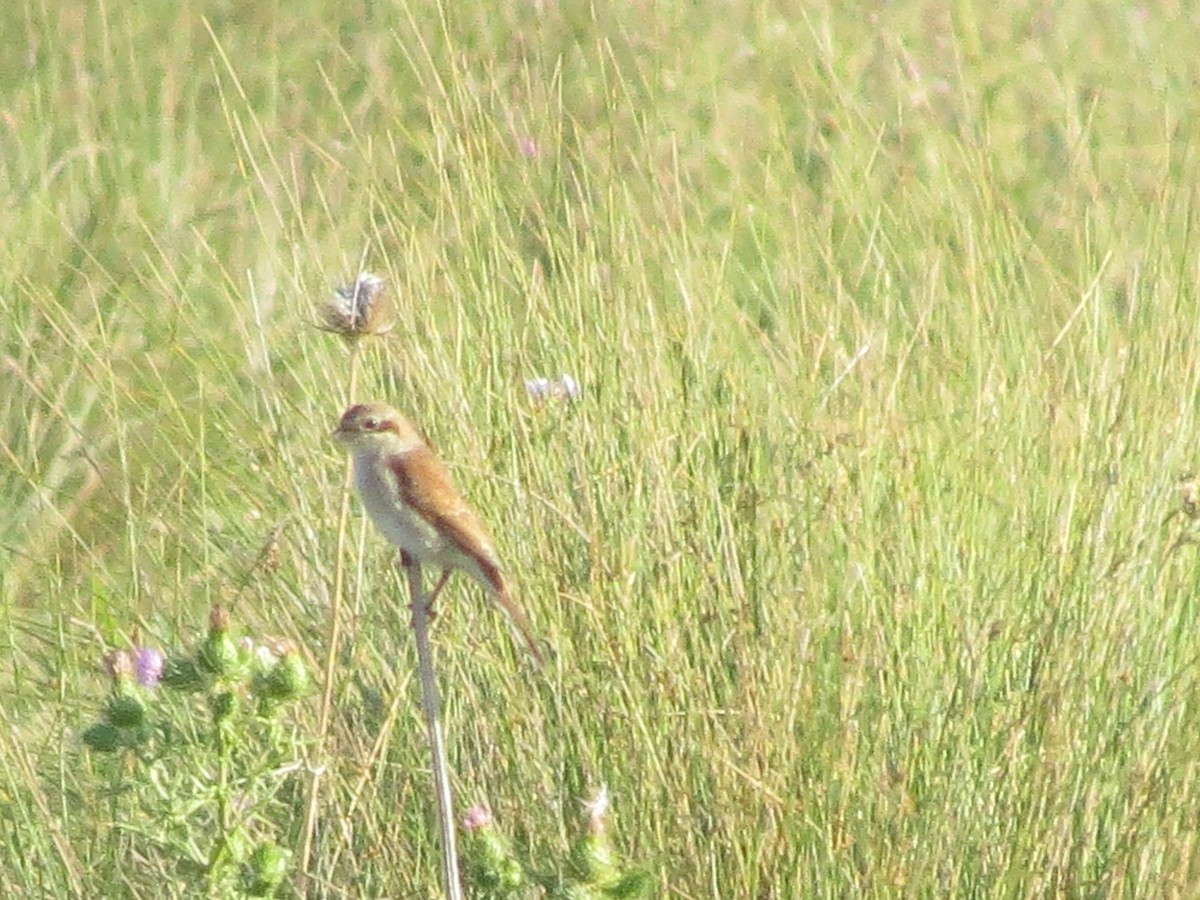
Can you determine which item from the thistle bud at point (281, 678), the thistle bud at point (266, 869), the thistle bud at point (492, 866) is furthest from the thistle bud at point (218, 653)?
the thistle bud at point (492, 866)

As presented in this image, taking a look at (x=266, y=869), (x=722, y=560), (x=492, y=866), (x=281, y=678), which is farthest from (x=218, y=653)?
(x=722, y=560)

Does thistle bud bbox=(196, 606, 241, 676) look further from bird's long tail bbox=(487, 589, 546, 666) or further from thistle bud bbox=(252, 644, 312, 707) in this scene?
bird's long tail bbox=(487, 589, 546, 666)

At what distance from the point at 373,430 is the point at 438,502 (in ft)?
0.32

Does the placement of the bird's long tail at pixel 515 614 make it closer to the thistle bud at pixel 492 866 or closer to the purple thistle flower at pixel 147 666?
the thistle bud at pixel 492 866

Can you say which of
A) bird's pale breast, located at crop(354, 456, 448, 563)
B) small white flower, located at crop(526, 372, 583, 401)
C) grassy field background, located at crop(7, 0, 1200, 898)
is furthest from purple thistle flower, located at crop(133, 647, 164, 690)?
small white flower, located at crop(526, 372, 583, 401)

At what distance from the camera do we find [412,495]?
2475 millimetres

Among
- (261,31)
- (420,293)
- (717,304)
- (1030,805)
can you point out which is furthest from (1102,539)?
(261,31)

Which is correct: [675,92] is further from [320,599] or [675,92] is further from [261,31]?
[320,599]

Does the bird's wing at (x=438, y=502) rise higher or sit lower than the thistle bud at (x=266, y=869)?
higher

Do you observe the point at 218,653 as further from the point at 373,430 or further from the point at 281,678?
the point at 373,430

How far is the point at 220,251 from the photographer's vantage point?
488 cm

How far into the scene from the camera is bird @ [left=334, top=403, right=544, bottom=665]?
246 cm

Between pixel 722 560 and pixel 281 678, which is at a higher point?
pixel 281 678

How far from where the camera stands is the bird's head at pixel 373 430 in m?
2.47
